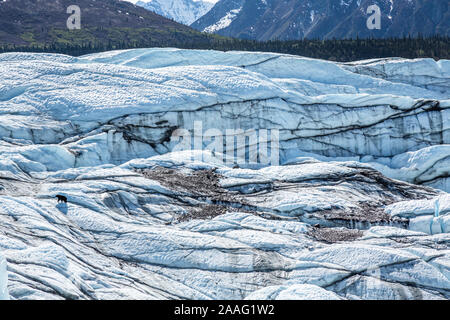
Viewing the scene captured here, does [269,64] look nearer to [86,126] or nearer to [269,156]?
[269,156]

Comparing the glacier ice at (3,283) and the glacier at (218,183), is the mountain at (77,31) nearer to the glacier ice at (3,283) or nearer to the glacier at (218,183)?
the glacier at (218,183)

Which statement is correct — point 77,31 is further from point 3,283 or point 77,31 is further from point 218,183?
point 3,283

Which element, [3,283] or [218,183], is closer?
[3,283]

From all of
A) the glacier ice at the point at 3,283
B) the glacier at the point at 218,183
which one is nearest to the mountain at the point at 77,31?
the glacier at the point at 218,183

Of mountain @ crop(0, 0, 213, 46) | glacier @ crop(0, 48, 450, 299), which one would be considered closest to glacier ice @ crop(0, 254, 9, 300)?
glacier @ crop(0, 48, 450, 299)

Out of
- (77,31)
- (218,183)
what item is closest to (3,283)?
(218,183)

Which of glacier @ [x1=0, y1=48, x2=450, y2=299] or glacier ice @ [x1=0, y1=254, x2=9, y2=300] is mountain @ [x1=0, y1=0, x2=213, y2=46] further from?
glacier ice @ [x1=0, y1=254, x2=9, y2=300]
